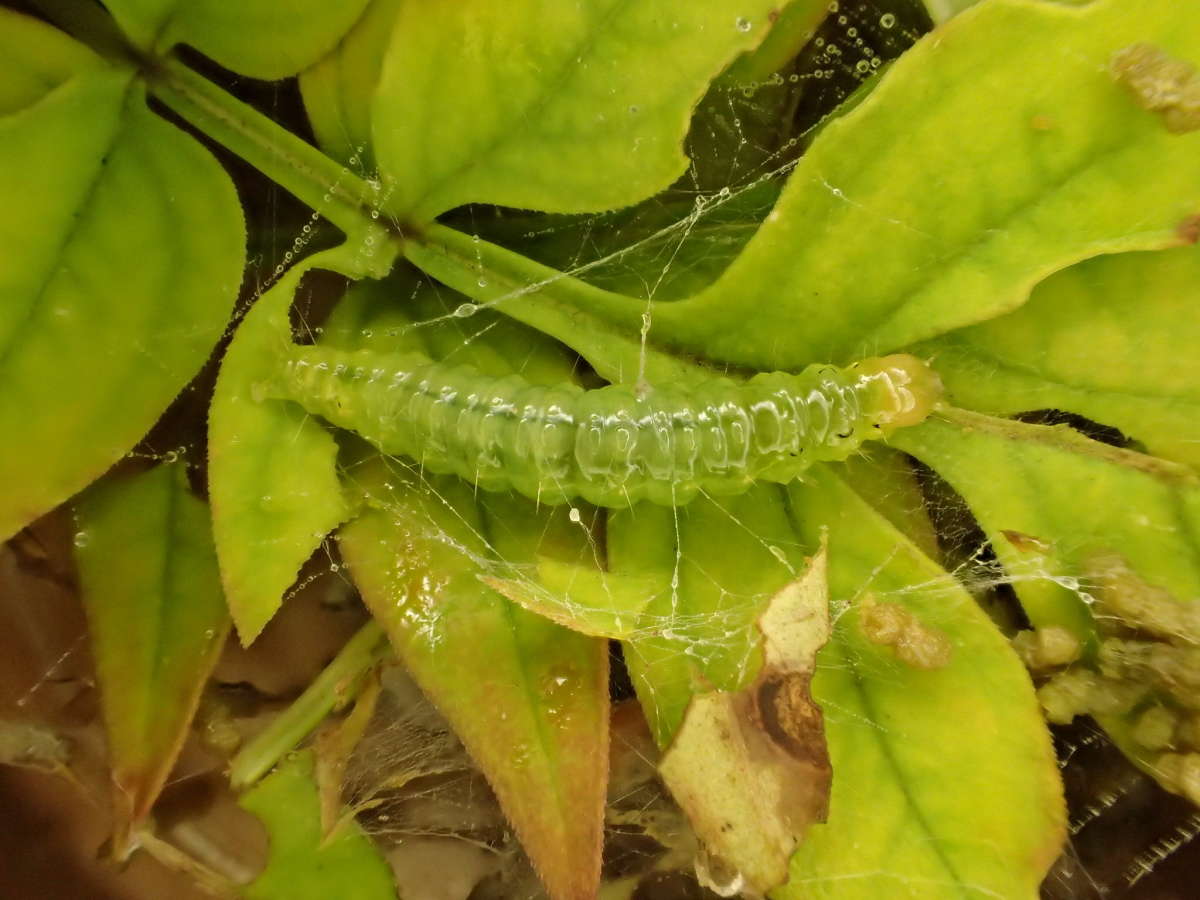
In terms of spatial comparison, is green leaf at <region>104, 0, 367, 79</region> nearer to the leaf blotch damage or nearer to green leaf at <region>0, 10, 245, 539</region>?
green leaf at <region>0, 10, 245, 539</region>

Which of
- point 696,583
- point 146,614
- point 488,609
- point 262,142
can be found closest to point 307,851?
point 146,614

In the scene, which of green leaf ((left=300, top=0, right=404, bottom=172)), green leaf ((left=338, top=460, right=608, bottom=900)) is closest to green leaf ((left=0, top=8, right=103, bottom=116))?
green leaf ((left=300, top=0, right=404, bottom=172))

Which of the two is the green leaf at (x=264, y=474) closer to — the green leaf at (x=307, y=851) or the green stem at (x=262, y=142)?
the green stem at (x=262, y=142)

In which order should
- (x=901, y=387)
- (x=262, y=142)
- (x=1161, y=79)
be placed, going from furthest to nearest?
(x=262, y=142) < (x=901, y=387) < (x=1161, y=79)

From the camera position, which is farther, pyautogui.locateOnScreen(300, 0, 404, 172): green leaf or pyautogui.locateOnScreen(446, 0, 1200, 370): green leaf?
pyautogui.locateOnScreen(300, 0, 404, 172): green leaf

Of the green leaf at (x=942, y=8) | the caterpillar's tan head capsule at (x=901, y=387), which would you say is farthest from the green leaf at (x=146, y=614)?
the green leaf at (x=942, y=8)

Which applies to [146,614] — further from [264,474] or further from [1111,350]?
[1111,350]
